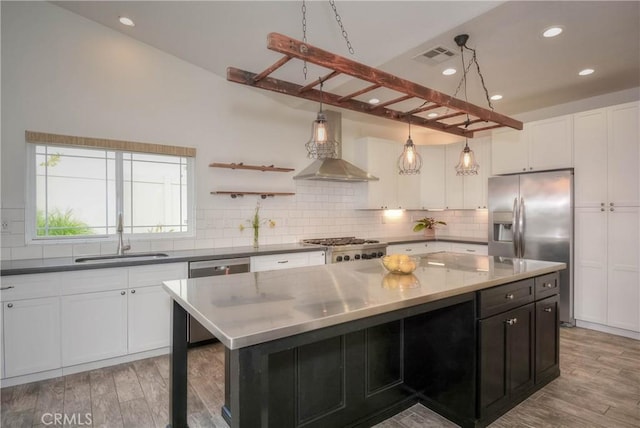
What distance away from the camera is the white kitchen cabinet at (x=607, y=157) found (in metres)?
3.57

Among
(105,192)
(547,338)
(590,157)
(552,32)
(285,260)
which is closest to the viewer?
(547,338)

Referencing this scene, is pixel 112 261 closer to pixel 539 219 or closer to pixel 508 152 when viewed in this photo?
pixel 539 219

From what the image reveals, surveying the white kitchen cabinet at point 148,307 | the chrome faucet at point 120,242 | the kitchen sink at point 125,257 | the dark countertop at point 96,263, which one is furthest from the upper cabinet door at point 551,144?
the chrome faucet at point 120,242

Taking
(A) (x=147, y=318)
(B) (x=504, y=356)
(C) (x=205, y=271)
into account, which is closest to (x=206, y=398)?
(A) (x=147, y=318)

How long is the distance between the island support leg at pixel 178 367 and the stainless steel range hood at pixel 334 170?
2713 mm

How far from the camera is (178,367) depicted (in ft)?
6.45

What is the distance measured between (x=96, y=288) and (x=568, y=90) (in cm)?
547

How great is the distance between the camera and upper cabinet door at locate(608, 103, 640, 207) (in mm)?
3549

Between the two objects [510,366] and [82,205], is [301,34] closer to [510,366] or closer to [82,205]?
[82,205]

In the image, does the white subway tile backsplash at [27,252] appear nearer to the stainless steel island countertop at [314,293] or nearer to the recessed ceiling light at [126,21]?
the stainless steel island countertop at [314,293]

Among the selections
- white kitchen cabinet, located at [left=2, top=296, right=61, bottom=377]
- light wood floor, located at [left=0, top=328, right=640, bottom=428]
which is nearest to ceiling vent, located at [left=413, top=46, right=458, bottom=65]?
light wood floor, located at [left=0, top=328, right=640, bottom=428]

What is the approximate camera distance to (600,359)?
3.12 m

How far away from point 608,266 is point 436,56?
2.94 metres

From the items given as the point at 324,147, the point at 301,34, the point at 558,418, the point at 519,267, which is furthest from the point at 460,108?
the point at 558,418
